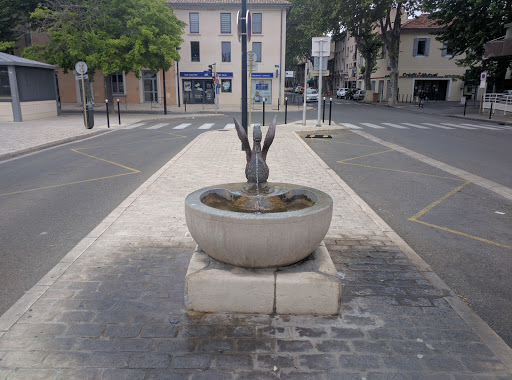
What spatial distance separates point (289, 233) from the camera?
3490 mm

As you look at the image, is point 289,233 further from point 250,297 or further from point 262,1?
point 262,1

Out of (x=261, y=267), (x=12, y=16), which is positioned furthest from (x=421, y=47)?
(x=261, y=267)

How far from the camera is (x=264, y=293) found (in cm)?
354

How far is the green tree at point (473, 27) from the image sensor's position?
27.1m

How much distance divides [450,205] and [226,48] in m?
37.1

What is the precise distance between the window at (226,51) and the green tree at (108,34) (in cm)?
1409

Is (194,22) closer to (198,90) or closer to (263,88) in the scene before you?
(198,90)

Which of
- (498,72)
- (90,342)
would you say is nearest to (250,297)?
(90,342)

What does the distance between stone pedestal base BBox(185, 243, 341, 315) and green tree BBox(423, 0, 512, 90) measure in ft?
93.2

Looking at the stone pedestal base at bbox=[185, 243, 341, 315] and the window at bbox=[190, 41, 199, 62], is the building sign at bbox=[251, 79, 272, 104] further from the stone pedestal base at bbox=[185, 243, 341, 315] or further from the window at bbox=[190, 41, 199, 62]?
the stone pedestal base at bbox=[185, 243, 341, 315]

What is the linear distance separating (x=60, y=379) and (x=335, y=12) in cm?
4084

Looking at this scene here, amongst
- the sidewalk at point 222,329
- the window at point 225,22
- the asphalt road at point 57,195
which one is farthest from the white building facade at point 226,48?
the sidewalk at point 222,329

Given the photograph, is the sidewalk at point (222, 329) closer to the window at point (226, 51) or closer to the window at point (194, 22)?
the window at point (226, 51)

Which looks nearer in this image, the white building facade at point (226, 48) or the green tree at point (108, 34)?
the green tree at point (108, 34)
